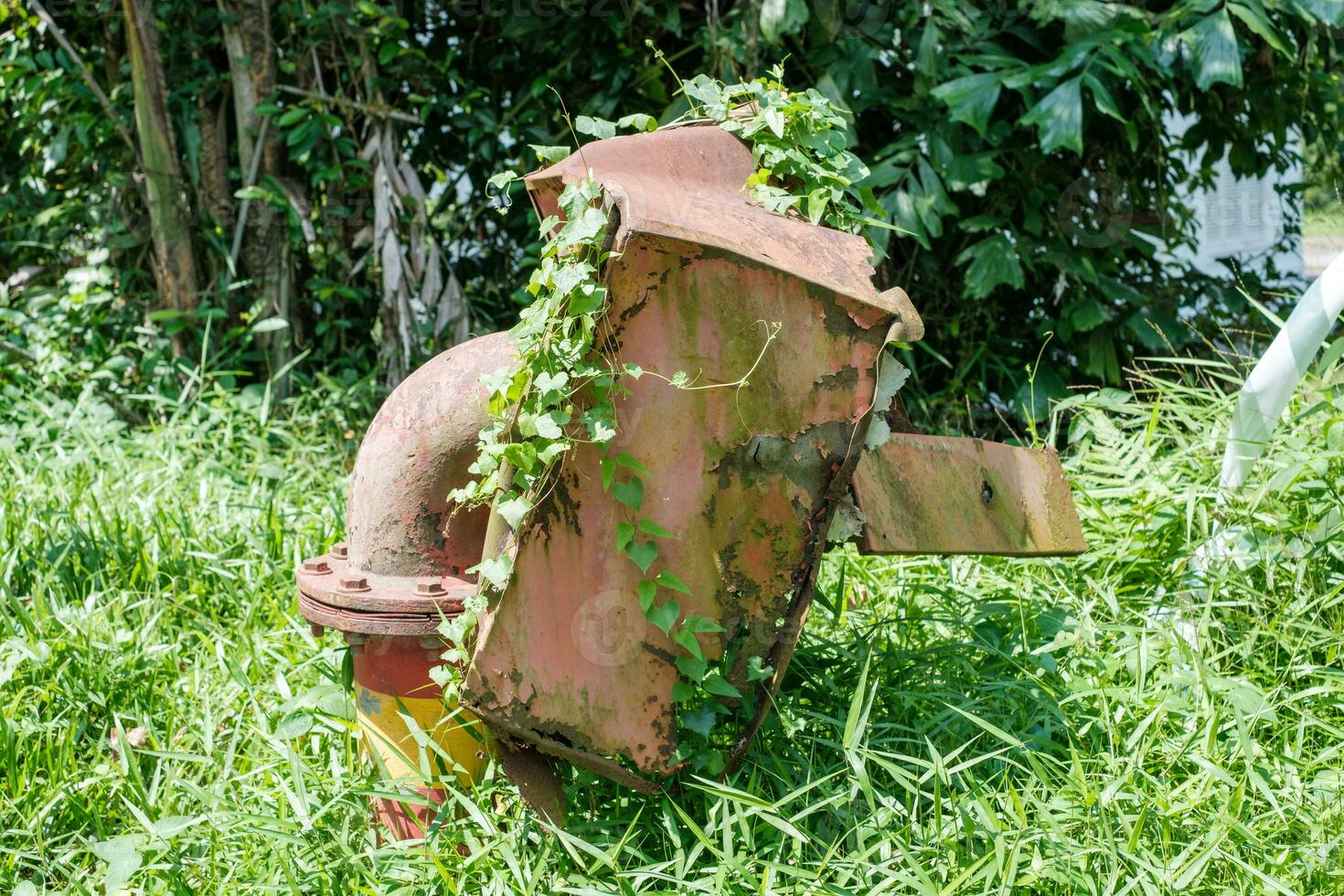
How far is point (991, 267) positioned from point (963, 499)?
6.90ft

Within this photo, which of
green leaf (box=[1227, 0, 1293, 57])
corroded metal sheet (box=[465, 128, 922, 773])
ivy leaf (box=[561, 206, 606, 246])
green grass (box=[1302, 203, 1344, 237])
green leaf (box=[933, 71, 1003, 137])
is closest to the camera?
ivy leaf (box=[561, 206, 606, 246])

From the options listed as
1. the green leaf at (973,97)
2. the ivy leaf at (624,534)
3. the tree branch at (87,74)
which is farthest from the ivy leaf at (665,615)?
the tree branch at (87,74)

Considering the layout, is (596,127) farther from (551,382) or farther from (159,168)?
(159,168)

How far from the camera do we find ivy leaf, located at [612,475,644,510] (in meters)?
1.88

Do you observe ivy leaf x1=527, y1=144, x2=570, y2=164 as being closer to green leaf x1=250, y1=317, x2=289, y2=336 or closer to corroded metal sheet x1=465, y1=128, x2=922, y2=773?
corroded metal sheet x1=465, y1=128, x2=922, y2=773

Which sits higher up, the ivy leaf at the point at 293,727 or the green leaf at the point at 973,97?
the green leaf at the point at 973,97

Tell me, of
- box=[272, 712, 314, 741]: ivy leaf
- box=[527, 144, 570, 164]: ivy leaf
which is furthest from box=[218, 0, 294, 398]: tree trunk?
box=[527, 144, 570, 164]: ivy leaf

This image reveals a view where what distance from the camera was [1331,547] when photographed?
272 centimetres

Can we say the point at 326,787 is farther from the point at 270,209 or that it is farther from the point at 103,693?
the point at 270,209

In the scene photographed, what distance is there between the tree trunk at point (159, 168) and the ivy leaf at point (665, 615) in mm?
3512

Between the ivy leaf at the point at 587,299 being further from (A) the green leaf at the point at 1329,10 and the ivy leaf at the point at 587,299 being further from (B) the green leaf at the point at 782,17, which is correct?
(A) the green leaf at the point at 1329,10

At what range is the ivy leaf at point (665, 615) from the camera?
190cm

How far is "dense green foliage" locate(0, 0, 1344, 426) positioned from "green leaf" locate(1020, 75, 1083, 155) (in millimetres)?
210

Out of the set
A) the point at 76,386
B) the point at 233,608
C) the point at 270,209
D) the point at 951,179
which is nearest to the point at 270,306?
the point at 270,209
